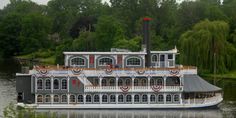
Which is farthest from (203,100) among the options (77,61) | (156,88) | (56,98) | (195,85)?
(56,98)

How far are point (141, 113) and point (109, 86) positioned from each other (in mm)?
4284

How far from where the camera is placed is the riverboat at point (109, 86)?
A: 5872cm

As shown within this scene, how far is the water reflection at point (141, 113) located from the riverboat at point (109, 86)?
92cm

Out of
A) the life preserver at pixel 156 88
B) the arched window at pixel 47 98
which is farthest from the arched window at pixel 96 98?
the life preserver at pixel 156 88

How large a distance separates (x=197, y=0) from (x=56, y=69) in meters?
57.5

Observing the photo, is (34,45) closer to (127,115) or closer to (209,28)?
(209,28)

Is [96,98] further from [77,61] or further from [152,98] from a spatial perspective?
[152,98]

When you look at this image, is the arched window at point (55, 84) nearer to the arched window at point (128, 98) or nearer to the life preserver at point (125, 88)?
the life preserver at point (125, 88)

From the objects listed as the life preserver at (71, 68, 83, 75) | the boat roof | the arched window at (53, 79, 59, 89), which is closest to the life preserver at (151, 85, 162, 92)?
the boat roof

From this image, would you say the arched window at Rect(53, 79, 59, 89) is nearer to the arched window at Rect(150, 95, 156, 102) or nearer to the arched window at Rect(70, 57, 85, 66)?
the arched window at Rect(70, 57, 85, 66)

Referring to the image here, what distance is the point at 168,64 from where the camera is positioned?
6209 centimetres

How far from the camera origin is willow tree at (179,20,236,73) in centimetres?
8725

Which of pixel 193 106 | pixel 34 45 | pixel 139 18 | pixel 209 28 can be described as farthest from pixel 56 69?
pixel 34 45

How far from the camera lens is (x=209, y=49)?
87312mm
